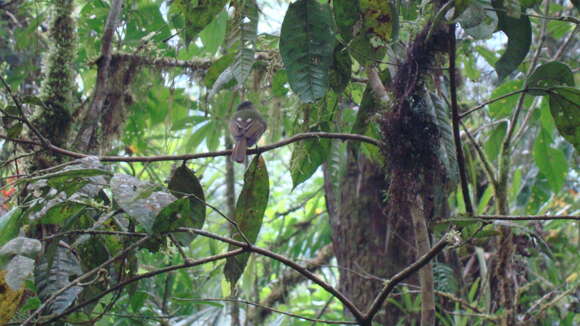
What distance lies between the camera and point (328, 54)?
4.62 feet

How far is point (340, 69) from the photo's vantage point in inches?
64.2

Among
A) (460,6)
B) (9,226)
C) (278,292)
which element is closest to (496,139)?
(460,6)

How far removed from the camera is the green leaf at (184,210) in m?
1.19

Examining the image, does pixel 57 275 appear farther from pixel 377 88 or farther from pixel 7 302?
pixel 377 88

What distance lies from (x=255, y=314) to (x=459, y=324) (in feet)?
6.20

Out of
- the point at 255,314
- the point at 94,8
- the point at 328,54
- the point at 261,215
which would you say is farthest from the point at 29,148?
the point at 255,314

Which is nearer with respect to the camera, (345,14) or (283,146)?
(345,14)

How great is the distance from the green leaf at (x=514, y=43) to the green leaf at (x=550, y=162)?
122 cm

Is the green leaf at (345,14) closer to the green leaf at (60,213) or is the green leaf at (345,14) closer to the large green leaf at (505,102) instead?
the green leaf at (60,213)

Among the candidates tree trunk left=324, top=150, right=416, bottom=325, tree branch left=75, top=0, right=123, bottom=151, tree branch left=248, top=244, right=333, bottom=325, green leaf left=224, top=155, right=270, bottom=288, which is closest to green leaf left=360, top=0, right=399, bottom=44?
green leaf left=224, top=155, right=270, bottom=288

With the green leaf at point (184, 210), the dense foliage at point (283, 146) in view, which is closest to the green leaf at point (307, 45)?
the dense foliage at point (283, 146)

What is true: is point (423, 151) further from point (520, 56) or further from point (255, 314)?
point (255, 314)

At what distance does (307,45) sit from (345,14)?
13 cm

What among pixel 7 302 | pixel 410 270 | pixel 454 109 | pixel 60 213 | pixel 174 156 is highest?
pixel 454 109
